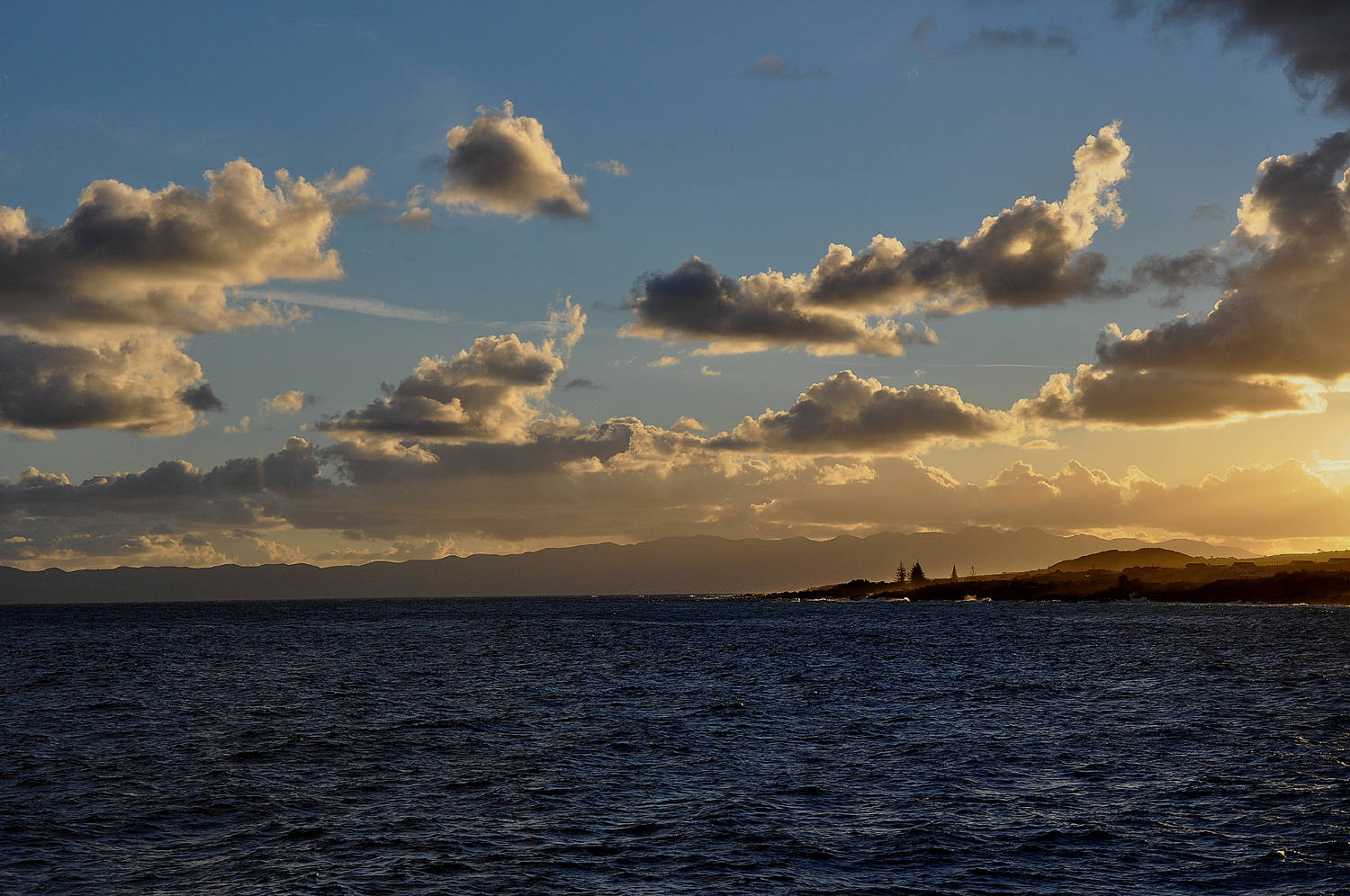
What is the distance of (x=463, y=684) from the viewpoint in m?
76.6

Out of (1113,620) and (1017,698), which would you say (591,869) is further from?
(1113,620)

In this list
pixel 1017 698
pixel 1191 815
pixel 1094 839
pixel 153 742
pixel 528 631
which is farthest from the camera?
pixel 528 631

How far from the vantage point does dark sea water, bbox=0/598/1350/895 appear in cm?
2858

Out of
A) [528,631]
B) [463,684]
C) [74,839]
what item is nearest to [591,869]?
[74,839]

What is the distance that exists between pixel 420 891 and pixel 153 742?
3156cm

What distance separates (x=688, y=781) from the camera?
40.4 m

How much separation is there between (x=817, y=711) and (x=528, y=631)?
10720 centimetres

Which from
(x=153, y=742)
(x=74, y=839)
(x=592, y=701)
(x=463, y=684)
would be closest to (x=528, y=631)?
(x=463, y=684)

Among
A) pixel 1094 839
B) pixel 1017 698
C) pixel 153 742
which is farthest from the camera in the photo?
pixel 1017 698

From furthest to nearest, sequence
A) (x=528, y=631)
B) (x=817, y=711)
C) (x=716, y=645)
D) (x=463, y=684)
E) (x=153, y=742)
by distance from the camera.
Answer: (x=528, y=631), (x=716, y=645), (x=463, y=684), (x=817, y=711), (x=153, y=742)

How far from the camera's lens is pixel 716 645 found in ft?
417

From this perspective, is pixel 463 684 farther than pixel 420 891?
Yes

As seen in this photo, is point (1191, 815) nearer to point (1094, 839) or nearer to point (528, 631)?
point (1094, 839)

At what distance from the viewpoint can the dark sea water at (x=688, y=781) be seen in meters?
28.6
